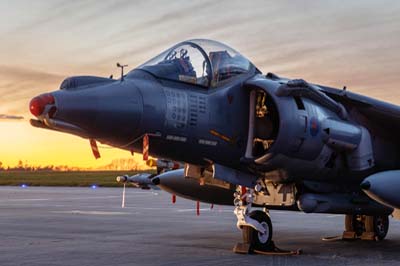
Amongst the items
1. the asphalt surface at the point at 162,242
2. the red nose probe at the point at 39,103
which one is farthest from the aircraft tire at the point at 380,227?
the red nose probe at the point at 39,103

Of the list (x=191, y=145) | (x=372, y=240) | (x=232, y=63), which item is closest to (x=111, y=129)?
(x=191, y=145)

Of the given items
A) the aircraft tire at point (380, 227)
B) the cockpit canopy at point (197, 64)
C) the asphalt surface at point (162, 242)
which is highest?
the cockpit canopy at point (197, 64)

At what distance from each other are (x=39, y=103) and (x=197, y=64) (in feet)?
9.54

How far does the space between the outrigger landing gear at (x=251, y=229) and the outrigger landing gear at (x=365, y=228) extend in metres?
3.40

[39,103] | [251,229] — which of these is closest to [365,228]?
[251,229]

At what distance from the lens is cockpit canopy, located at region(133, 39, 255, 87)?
9.94 metres

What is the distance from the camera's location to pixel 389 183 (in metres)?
9.97

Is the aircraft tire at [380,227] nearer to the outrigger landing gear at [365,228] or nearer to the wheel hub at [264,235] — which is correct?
the outrigger landing gear at [365,228]

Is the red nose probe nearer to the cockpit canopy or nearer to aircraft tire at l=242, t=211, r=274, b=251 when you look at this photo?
the cockpit canopy

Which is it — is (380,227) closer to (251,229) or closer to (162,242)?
(251,229)

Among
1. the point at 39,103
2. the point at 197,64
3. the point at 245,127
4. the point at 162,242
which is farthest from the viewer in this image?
the point at 162,242

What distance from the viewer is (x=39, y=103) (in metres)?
8.20

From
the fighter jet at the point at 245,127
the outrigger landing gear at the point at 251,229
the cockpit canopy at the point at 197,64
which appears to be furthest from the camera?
the outrigger landing gear at the point at 251,229

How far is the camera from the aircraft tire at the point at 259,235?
35.4 ft
